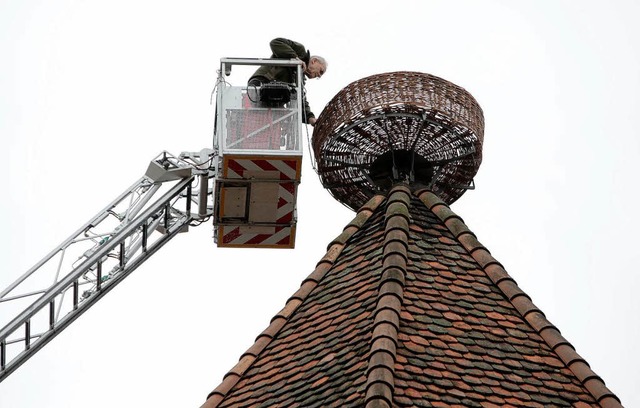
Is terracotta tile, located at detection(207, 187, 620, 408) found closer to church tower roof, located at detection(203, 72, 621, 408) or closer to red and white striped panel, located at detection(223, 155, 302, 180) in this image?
church tower roof, located at detection(203, 72, 621, 408)

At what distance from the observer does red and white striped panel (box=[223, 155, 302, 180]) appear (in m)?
25.9

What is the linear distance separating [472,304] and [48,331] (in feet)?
22.1

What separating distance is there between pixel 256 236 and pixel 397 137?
3.07 metres

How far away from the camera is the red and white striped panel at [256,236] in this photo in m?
27.0

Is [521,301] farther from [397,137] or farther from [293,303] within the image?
[397,137]

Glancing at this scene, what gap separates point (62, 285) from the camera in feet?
87.6

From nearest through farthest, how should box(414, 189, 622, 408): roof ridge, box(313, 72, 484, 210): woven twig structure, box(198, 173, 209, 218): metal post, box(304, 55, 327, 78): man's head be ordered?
1. box(414, 189, 622, 408): roof ridge
2. box(313, 72, 484, 210): woven twig structure
3. box(198, 173, 209, 218): metal post
4. box(304, 55, 327, 78): man's head

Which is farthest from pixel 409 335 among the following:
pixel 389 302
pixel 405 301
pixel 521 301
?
pixel 521 301

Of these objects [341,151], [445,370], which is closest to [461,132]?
[341,151]

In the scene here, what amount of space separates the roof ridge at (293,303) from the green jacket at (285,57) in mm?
3124

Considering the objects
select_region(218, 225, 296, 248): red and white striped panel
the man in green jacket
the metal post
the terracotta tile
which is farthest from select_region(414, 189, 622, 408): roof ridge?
the metal post

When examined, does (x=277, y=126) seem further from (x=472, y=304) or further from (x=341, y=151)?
(x=472, y=304)

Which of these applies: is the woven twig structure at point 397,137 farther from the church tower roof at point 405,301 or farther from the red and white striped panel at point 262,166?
the red and white striped panel at point 262,166

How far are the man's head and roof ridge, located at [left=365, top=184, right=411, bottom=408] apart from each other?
3460mm
